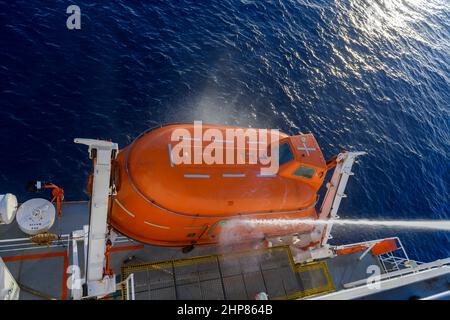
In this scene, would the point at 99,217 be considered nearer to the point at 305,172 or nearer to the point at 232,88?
the point at 305,172

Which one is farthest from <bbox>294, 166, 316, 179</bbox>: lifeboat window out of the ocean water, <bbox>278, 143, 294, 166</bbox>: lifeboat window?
the ocean water

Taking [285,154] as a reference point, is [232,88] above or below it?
above

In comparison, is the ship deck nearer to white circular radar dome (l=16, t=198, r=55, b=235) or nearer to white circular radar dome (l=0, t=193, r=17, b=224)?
white circular radar dome (l=16, t=198, r=55, b=235)

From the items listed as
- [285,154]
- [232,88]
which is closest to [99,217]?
[285,154]

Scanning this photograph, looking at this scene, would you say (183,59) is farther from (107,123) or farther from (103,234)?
(103,234)

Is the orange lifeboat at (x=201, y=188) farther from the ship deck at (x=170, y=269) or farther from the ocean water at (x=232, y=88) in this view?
the ocean water at (x=232, y=88)

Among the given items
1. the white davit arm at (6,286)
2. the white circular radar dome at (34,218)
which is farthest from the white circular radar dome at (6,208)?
the white davit arm at (6,286)
